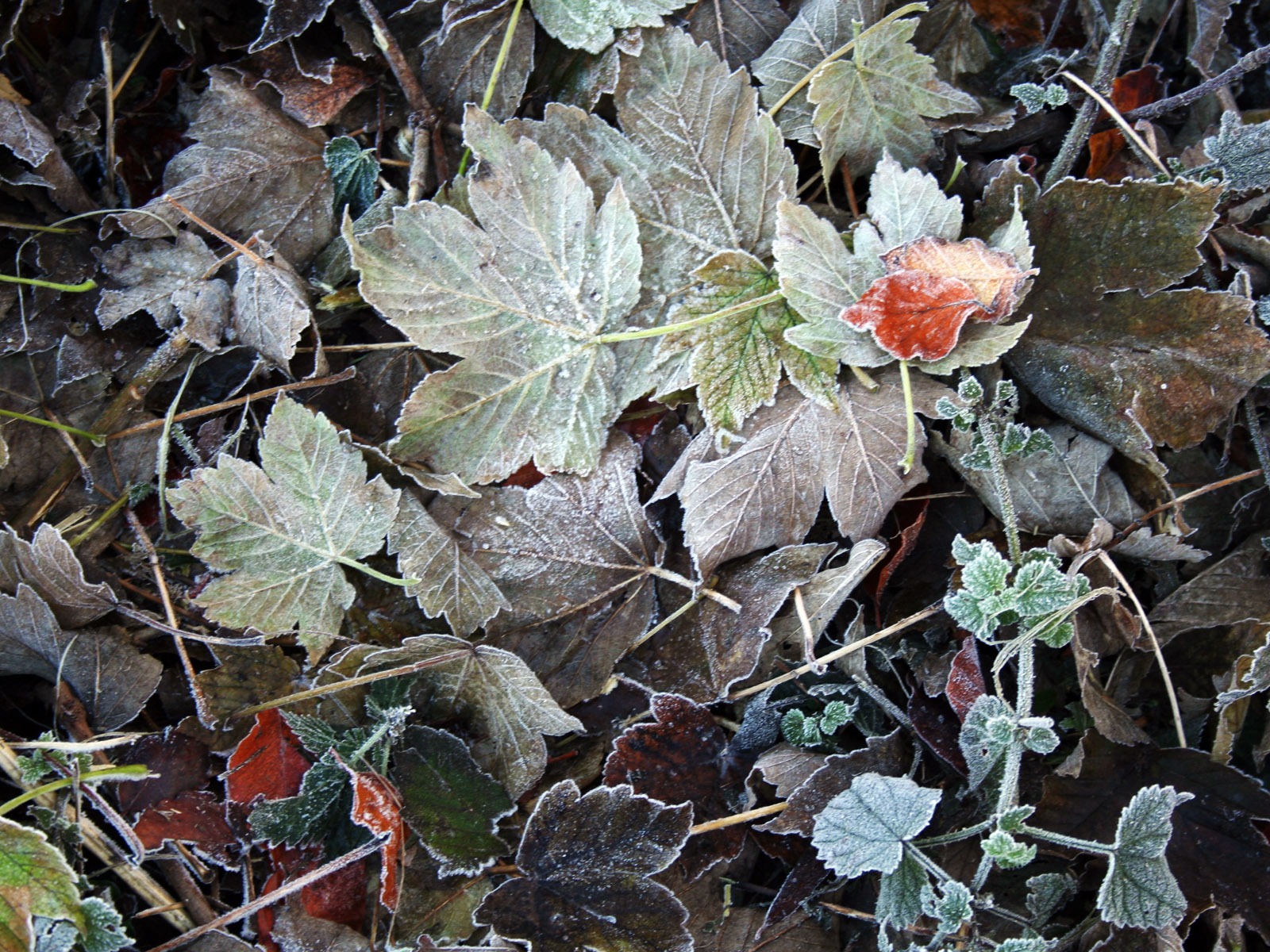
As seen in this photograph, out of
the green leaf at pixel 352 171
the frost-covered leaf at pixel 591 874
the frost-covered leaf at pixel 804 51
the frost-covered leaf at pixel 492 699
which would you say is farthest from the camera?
the green leaf at pixel 352 171

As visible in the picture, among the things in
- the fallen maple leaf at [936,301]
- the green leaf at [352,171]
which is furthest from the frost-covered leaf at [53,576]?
the fallen maple leaf at [936,301]

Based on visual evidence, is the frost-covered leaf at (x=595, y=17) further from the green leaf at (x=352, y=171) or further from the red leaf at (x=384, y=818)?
the red leaf at (x=384, y=818)

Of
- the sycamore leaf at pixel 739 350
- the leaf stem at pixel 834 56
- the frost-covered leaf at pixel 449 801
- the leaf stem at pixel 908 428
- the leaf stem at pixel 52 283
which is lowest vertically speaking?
the frost-covered leaf at pixel 449 801

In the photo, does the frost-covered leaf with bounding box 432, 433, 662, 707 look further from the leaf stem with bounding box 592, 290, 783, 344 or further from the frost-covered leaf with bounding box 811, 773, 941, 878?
the frost-covered leaf with bounding box 811, 773, 941, 878

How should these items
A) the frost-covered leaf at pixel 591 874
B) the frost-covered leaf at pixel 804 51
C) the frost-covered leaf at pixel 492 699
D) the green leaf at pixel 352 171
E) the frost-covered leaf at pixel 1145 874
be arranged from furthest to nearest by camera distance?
the green leaf at pixel 352 171 < the frost-covered leaf at pixel 804 51 < the frost-covered leaf at pixel 492 699 < the frost-covered leaf at pixel 591 874 < the frost-covered leaf at pixel 1145 874

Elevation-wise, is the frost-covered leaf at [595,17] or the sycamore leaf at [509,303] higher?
the frost-covered leaf at [595,17]

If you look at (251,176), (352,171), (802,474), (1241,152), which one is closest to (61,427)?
(251,176)

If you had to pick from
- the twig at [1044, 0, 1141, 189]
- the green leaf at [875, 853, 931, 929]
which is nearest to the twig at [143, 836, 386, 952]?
the green leaf at [875, 853, 931, 929]

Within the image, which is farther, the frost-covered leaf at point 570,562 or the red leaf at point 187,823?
the frost-covered leaf at point 570,562
